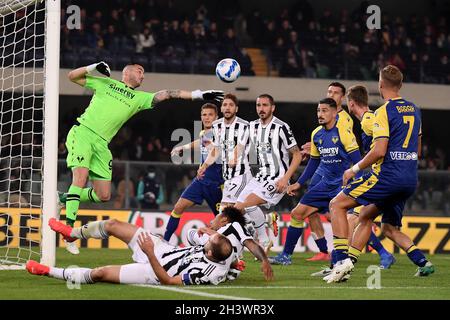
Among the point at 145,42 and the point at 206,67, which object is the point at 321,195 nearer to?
the point at 206,67

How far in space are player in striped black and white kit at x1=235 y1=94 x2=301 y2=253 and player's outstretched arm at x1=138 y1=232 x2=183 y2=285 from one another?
3724 millimetres

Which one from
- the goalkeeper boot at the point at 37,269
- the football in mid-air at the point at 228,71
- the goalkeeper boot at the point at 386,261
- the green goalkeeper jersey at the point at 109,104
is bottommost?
the goalkeeper boot at the point at 386,261

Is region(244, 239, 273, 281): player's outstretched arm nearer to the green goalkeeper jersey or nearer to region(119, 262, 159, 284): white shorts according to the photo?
region(119, 262, 159, 284): white shorts

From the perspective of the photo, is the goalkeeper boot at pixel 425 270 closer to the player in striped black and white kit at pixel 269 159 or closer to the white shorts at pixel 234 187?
the player in striped black and white kit at pixel 269 159

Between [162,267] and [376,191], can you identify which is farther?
[376,191]

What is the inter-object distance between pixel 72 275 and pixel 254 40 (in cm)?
1889

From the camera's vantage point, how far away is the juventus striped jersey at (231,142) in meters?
12.4

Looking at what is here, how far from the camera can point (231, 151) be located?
12516 millimetres

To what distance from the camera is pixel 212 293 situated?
7.57m

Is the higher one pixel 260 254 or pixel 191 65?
pixel 191 65

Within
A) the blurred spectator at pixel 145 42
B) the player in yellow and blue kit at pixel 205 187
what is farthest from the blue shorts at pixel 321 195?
the blurred spectator at pixel 145 42

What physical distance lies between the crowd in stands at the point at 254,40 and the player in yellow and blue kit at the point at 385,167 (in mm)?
14688

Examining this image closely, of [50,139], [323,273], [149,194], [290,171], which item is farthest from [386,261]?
[149,194]
